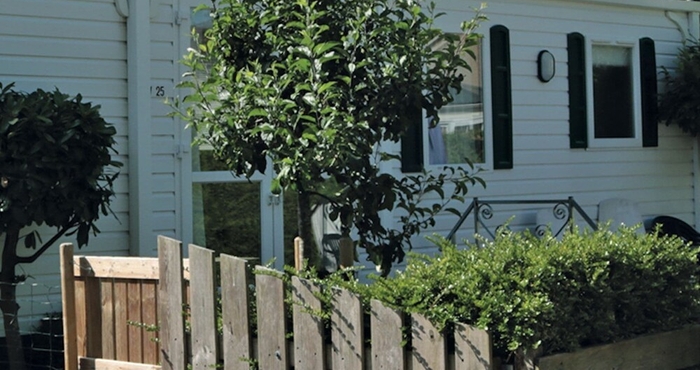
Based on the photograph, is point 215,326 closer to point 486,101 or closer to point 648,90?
point 486,101

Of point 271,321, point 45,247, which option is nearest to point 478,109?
point 45,247

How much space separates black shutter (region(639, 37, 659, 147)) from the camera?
12172 millimetres

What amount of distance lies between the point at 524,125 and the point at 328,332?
6.48 m

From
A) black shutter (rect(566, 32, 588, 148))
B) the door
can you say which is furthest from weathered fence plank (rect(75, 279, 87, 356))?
black shutter (rect(566, 32, 588, 148))

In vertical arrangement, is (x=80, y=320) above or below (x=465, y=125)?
below

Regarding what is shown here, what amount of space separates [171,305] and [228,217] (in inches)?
137

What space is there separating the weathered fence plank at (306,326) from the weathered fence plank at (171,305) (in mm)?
795

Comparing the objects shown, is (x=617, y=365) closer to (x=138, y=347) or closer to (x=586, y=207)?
(x=138, y=347)

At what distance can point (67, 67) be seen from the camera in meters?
8.20

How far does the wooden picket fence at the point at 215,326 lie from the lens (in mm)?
4633

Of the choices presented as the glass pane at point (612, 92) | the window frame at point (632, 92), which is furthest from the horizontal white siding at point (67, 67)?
the glass pane at point (612, 92)

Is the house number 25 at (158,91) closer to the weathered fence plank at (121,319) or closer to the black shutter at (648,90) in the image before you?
the weathered fence plank at (121,319)

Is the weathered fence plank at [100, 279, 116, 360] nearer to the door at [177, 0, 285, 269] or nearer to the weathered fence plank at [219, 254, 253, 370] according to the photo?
the weathered fence plank at [219, 254, 253, 370]

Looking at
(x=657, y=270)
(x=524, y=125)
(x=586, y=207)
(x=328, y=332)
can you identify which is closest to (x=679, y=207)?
Answer: (x=586, y=207)
